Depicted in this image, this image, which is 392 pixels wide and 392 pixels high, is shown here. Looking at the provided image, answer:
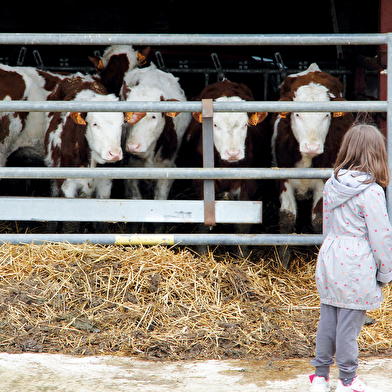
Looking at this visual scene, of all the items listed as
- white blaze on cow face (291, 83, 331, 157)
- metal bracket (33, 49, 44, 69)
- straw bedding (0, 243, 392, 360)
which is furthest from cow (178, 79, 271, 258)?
metal bracket (33, 49, 44, 69)

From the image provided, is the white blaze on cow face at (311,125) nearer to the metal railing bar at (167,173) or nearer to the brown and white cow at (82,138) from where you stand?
the metal railing bar at (167,173)

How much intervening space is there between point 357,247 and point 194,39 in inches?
73.7

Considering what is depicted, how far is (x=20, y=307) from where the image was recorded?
10.3ft

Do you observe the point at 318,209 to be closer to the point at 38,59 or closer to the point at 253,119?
the point at 253,119

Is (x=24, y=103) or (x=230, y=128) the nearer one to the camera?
(x=24, y=103)

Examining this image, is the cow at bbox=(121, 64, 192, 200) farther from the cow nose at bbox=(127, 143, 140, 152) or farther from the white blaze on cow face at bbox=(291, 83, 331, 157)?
the white blaze on cow face at bbox=(291, 83, 331, 157)

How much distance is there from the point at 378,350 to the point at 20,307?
7.21 feet

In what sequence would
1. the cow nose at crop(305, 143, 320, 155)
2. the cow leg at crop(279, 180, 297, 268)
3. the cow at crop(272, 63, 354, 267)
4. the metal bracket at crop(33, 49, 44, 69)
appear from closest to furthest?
the cow nose at crop(305, 143, 320, 155), the cow at crop(272, 63, 354, 267), the cow leg at crop(279, 180, 297, 268), the metal bracket at crop(33, 49, 44, 69)

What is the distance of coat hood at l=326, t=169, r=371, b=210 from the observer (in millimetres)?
2363

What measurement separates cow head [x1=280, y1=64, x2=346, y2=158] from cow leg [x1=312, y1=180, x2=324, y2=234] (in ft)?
1.47

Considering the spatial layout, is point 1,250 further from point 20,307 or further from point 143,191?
point 143,191

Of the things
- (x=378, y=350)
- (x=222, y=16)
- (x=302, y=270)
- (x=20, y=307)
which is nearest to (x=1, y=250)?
(x=20, y=307)

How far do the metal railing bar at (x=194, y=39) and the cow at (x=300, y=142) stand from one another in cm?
77

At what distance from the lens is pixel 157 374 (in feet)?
8.71
